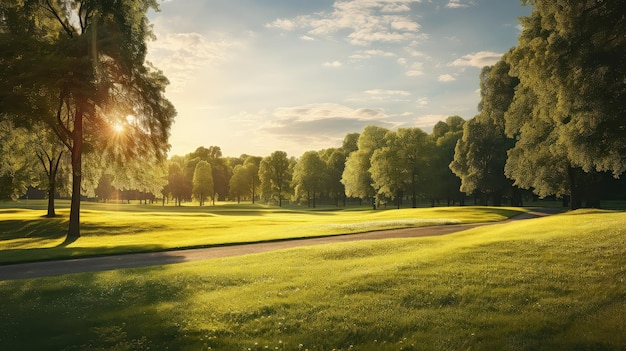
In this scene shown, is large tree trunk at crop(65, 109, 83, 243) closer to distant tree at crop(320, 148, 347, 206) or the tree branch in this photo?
the tree branch

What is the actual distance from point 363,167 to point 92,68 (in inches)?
2709

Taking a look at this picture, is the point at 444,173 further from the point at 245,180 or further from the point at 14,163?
the point at 14,163

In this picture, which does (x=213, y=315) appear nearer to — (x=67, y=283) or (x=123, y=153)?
(x=67, y=283)

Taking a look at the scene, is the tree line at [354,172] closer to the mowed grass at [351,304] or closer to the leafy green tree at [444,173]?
the leafy green tree at [444,173]

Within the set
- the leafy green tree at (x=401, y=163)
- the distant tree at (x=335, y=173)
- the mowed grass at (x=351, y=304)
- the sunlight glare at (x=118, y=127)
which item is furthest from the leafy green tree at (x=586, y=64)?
the distant tree at (x=335, y=173)

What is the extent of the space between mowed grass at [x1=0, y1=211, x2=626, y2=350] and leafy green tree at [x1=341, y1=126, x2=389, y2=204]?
7163cm

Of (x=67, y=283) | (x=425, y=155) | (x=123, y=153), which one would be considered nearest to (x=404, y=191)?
(x=425, y=155)

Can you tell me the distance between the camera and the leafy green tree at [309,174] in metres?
108

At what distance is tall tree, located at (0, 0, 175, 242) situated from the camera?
80.7 feet

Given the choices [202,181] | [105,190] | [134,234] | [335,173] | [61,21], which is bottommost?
[134,234]

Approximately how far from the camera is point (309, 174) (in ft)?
354

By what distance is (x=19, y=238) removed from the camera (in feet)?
115

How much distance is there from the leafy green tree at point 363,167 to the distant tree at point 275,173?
83.4 feet

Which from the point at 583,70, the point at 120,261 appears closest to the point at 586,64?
the point at 583,70
